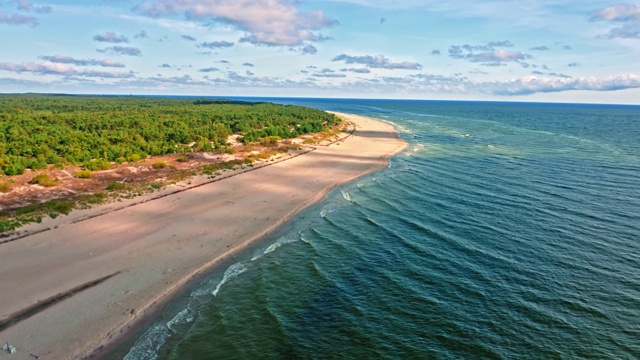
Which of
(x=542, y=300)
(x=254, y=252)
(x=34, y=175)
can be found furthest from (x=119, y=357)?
(x=34, y=175)

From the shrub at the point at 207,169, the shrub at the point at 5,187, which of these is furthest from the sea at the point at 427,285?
the shrub at the point at 5,187

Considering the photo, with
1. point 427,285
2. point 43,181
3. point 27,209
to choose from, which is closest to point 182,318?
point 427,285

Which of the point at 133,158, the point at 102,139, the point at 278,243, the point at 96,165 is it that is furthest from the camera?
the point at 102,139

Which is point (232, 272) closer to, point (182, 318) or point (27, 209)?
point (182, 318)

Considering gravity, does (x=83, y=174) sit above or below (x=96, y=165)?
below

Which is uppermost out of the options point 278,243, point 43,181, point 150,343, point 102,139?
point 102,139

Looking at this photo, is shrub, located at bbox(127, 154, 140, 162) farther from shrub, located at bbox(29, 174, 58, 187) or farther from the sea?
the sea
